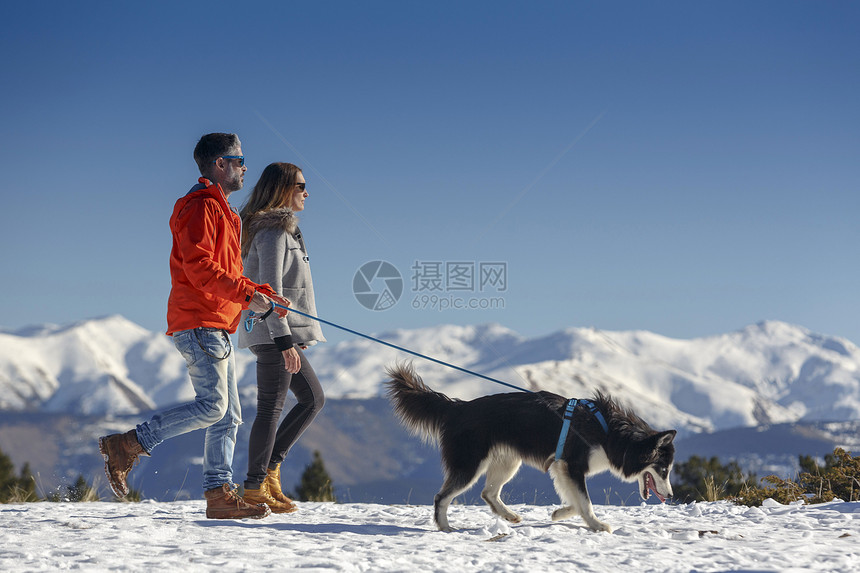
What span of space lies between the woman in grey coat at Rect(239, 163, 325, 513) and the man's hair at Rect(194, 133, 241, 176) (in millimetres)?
634

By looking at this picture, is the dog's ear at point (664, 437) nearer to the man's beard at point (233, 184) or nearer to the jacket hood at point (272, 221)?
the jacket hood at point (272, 221)

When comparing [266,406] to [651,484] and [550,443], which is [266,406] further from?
[651,484]

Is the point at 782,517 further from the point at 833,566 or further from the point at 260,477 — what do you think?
the point at 260,477

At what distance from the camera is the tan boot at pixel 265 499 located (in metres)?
5.43

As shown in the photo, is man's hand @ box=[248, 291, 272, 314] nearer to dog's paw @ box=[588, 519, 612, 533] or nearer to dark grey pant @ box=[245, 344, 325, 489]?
dark grey pant @ box=[245, 344, 325, 489]

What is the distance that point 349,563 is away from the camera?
156 inches

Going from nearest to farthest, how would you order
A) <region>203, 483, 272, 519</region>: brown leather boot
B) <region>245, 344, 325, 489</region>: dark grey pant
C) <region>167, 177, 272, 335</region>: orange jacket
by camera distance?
<region>167, 177, 272, 335</region>: orange jacket < <region>203, 483, 272, 519</region>: brown leather boot < <region>245, 344, 325, 489</region>: dark grey pant

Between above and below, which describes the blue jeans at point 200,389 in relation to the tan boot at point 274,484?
above

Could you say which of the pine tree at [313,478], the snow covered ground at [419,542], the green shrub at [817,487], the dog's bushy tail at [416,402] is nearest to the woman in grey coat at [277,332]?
the snow covered ground at [419,542]

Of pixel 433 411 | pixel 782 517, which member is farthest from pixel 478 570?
pixel 782 517

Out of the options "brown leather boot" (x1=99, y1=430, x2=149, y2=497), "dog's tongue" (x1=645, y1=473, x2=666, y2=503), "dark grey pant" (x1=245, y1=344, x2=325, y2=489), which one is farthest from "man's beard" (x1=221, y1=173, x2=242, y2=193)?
"dog's tongue" (x1=645, y1=473, x2=666, y2=503)

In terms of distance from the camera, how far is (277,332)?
5.30 metres

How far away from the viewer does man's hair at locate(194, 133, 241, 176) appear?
16.4 ft

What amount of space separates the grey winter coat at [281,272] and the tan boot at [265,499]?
41.0 inches
